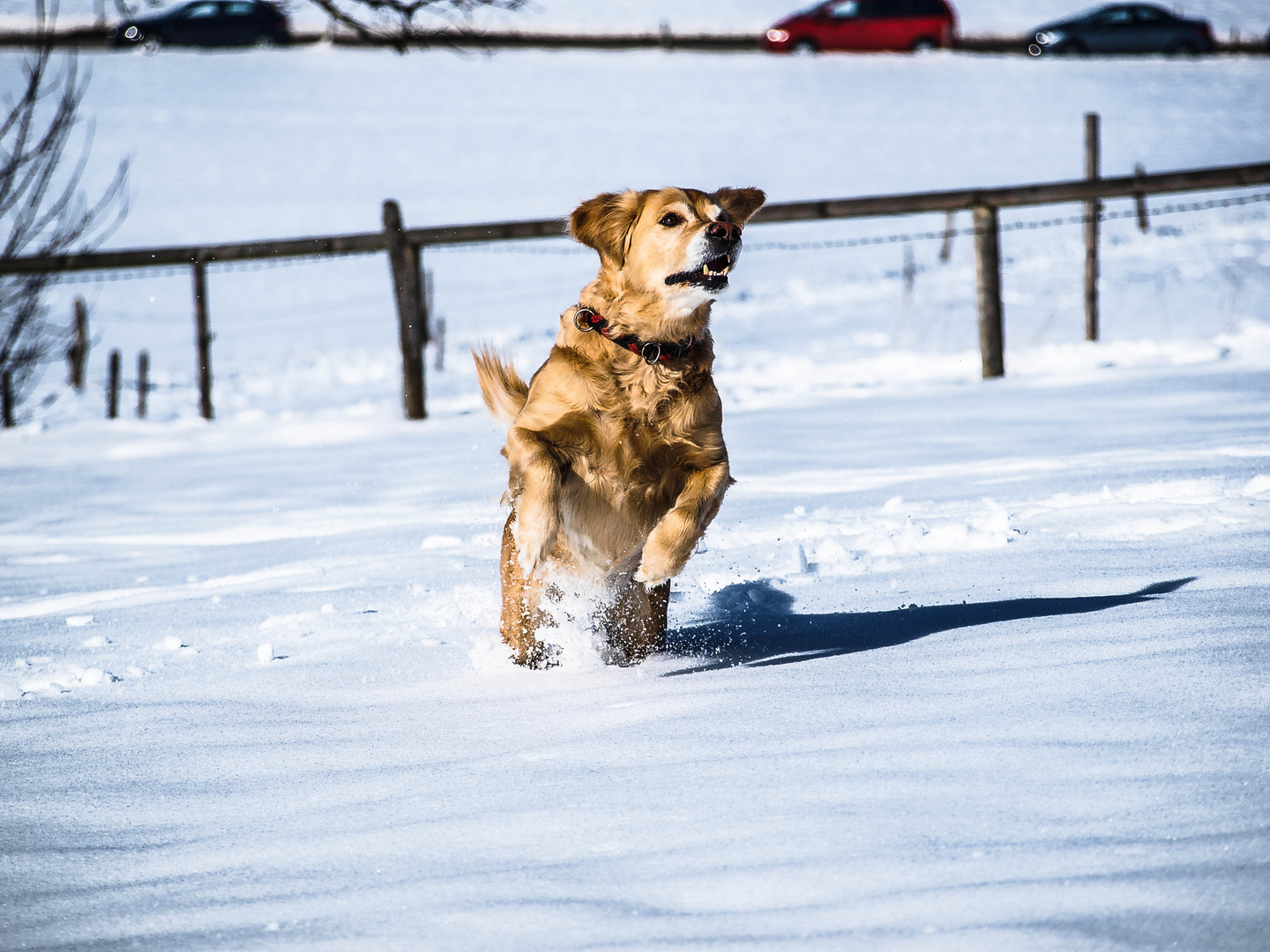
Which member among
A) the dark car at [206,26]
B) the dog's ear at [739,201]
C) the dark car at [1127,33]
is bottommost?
the dog's ear at [739,201]

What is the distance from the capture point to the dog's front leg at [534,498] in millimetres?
2871

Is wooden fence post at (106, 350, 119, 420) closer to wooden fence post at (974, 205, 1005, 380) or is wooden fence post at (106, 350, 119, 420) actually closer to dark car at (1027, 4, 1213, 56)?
wooden fence post at (974, 205, 1005, 380)

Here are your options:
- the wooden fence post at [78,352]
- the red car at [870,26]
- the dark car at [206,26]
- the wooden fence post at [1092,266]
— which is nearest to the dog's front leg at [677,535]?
the wooden fence post at [1092,266]

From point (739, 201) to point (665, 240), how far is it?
0.55 m

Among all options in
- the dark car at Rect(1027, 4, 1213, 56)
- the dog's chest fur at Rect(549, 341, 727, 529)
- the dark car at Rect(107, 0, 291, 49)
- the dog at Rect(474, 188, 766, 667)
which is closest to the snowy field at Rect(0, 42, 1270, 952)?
the dog at Rect(474, 188, 766, 667)

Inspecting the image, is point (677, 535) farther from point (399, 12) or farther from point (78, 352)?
point (78, 352)

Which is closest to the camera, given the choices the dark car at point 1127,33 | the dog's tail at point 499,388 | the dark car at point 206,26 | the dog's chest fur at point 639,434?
the dog's chest fur at point 639,434

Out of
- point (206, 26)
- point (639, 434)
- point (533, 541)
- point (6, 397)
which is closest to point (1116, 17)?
point (206, 26)

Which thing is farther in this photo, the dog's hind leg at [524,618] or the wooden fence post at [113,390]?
the wooden fence post at [113,390]

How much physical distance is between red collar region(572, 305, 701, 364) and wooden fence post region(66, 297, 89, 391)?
31.7ft

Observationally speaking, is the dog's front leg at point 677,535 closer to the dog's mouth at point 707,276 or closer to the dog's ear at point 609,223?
the dog's mouth at point 707,276

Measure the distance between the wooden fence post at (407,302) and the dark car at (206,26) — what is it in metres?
19.2

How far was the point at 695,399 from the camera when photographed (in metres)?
2.95

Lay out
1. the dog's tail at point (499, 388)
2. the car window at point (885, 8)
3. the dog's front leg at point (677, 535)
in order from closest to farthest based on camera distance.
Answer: the dog's front leg at point (677, 535), the dog's tail at point (499, 388), the car window at point (885, 8)
